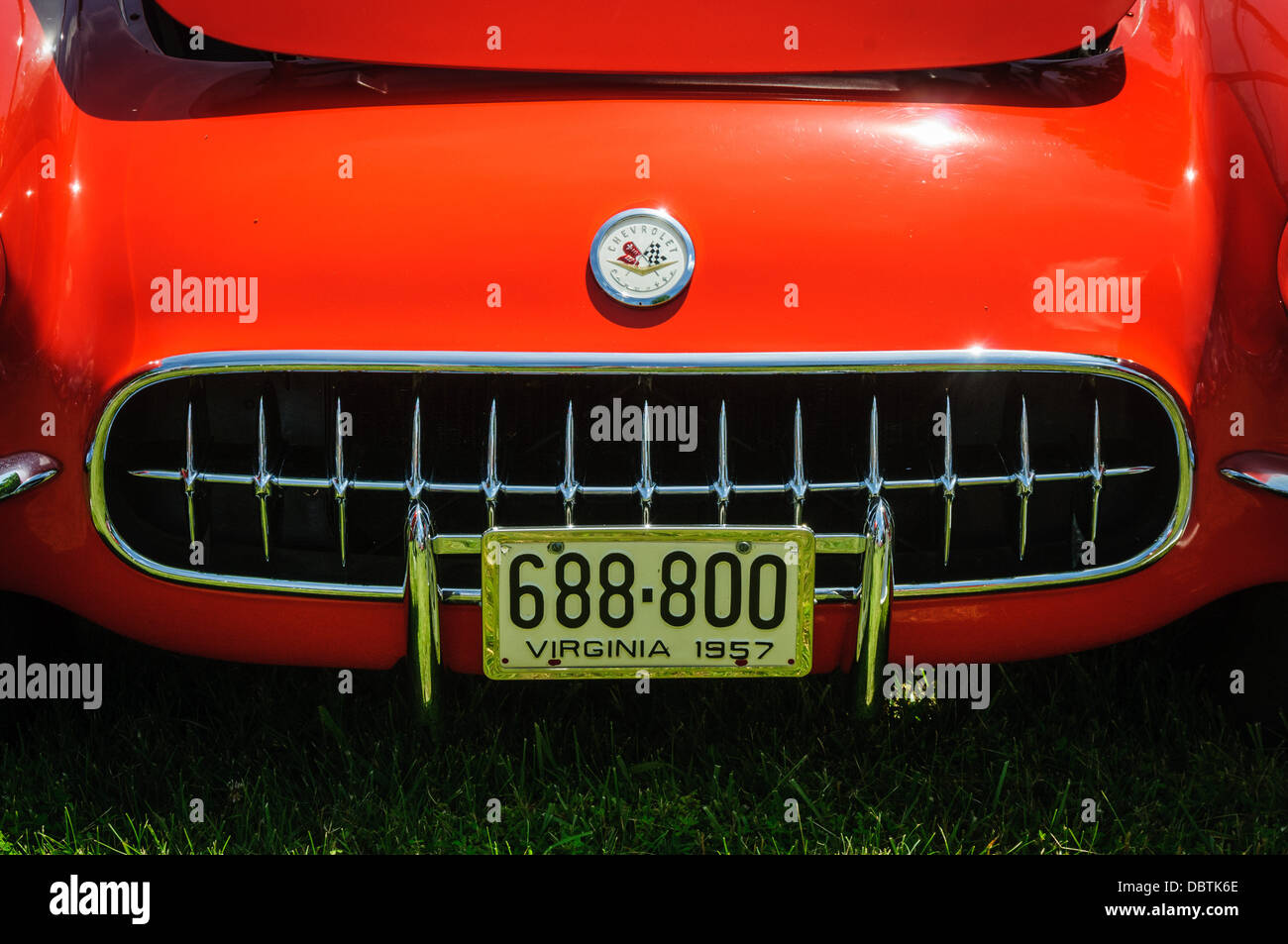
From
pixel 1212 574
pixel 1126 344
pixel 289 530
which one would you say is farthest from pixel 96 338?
pixel 1212 574

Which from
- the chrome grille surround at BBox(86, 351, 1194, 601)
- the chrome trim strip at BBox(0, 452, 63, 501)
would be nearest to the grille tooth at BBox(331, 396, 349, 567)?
the chrome grille surround at BBox(86, 351, 1194, 601)

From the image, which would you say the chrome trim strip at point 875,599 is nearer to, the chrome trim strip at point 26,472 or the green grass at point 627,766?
the green grass at point 627,766

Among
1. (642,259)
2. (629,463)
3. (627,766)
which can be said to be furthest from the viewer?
(627,766)

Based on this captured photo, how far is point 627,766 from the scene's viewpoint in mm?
2182

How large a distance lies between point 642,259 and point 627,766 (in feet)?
2.76

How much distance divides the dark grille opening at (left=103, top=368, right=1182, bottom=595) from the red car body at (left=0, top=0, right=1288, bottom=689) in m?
0.06

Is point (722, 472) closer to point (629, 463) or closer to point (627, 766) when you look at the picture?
point (629, 463)

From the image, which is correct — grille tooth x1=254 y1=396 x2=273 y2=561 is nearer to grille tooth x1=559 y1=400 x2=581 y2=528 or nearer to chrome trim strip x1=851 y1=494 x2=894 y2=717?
grille tooth x1=559 y1=400 x2=581 y2=528

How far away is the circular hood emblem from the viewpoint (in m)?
1.82

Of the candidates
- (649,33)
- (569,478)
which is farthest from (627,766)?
(649,33)

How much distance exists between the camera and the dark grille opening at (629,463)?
1.89m

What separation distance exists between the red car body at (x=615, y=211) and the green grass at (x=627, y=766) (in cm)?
28

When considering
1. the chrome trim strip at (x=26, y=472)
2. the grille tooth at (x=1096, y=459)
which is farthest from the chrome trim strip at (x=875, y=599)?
the chrome trim strip at (x=26, y=472)
